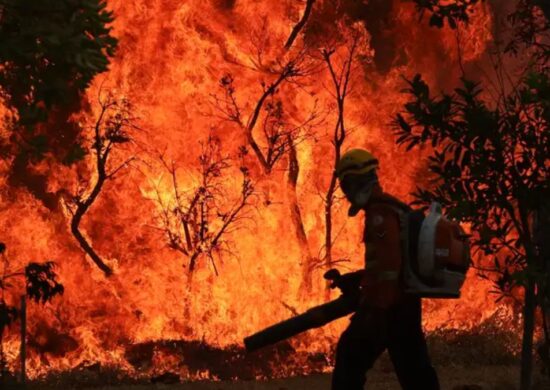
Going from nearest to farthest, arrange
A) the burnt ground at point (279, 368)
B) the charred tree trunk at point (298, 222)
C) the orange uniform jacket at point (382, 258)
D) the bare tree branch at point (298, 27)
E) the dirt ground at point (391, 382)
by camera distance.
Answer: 1. the orange uniform jacket at point (382, 258)
2. the dirt ground at point (391, 382)
3. the burnt ground at point (279, 368)
4. the charred tree trunk at point (298, 222)
5. the bare tree branch at point (298, 27)

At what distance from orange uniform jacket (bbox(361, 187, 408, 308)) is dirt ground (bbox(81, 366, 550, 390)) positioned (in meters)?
4.68

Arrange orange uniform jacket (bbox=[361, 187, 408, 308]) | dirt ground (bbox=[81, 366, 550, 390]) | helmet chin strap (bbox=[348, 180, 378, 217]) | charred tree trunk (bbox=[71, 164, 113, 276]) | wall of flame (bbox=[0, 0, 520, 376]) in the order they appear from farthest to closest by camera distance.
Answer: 1. charred tree trunk (bbox=[71, 164, 113, 276])
2. wall of flame (bbox=[0, 0, 520, 376])
3. dirt ground (bbox=[81, 366, 550, 390])
4. helmet chin strap (bbox=[348, 180, 378, 217])
5. orange uniform jacket (bbox=[361, 187, 408, 308])

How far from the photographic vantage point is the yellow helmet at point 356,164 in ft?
22.5

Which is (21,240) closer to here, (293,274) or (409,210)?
(293,274)

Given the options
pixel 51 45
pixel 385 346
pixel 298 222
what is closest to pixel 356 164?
pixel 385 346

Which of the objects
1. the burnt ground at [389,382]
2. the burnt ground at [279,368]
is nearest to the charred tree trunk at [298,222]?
the burnt ground at [279,368]

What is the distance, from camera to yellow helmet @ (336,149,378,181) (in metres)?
6.86

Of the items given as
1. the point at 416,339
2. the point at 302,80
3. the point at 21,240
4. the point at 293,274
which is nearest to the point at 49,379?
the point at 21,240

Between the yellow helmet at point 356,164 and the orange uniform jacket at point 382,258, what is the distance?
272mm

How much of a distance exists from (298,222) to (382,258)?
31.6 ft

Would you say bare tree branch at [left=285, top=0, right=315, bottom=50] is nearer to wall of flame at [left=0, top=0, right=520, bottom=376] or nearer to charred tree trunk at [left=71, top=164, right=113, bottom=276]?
wall of flame at [left=0, top=0, right=520, bottom=376]

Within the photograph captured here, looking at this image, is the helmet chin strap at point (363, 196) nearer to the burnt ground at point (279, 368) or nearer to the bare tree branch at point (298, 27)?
the burnt ground at point (279, 368)

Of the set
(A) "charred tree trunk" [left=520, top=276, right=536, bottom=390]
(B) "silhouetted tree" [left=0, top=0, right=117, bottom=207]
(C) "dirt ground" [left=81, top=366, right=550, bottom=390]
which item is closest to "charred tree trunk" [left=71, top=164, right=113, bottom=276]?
(C) "dirt ground" [left=81, top=366, right=550, bottom=390]

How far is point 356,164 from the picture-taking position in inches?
270
